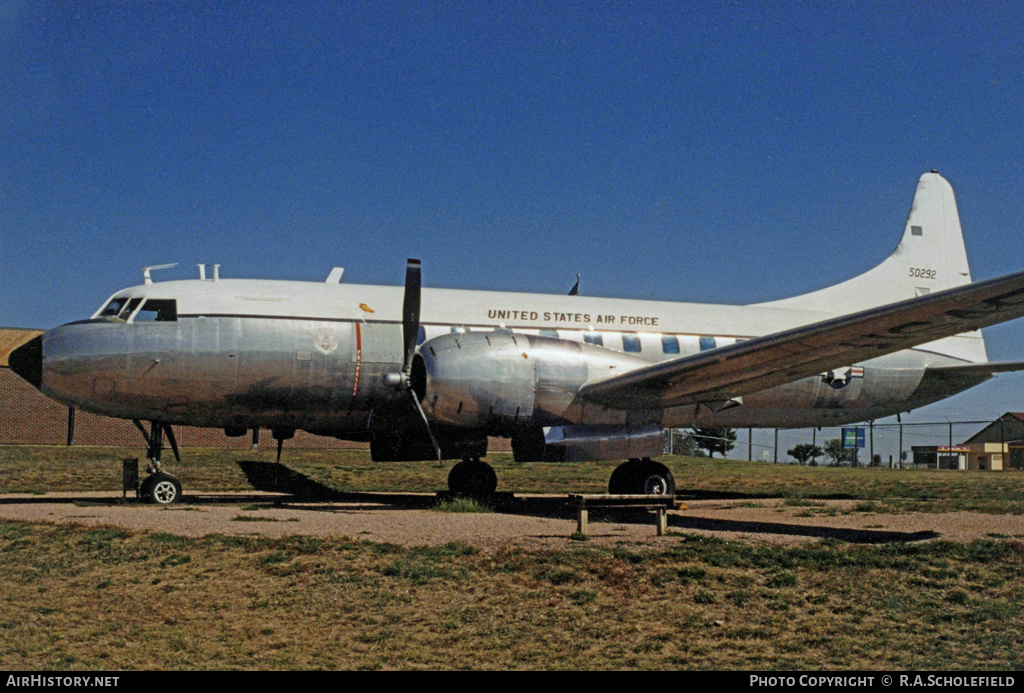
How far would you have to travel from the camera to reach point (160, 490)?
17.5 m

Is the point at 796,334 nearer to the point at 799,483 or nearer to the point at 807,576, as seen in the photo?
the point at 807,576

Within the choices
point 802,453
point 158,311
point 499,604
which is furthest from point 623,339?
point 802,453

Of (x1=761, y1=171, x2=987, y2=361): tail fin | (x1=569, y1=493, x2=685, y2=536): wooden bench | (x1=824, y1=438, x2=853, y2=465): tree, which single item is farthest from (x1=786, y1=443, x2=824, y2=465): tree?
(x1=569, y1=493, x2=685, y2=536): wooden bench

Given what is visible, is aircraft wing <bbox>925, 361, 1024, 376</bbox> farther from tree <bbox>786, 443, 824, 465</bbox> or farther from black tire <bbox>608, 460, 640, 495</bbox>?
tree <bbox>786, 443, 824, 465</bbox>

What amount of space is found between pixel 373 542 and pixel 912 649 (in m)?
6.95

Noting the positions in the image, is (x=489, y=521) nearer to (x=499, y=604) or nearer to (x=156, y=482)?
(x=499, y=604)

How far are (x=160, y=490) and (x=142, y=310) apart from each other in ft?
11.8

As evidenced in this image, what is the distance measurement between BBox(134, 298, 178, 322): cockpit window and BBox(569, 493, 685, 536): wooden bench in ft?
28.9

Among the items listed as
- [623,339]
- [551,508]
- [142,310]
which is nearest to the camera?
[142,310]

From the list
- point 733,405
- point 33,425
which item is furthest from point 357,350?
point 33,425

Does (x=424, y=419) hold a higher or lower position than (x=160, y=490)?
higher

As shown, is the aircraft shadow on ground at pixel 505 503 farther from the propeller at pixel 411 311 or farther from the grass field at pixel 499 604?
the propeller at pixel 411 311

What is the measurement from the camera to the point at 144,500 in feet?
57.3

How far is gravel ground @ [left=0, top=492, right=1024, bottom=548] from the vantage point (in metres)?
13.0
